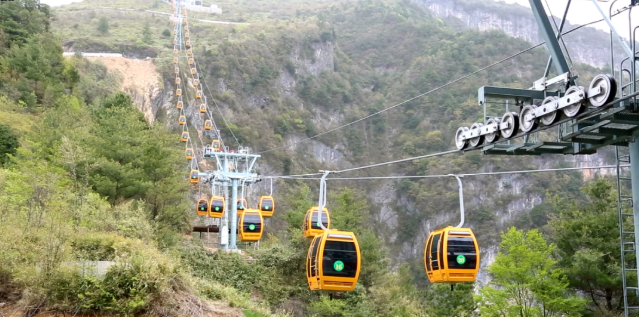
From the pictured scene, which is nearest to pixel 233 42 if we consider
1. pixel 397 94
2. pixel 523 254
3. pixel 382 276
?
pixel 397 94

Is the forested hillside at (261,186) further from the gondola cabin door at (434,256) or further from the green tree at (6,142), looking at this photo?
the gondola cabin door at (434,256)

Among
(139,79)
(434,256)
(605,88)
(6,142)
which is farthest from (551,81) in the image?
(139,79)

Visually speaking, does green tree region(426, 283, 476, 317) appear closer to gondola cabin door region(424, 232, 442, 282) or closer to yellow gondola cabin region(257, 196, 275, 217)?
yellow gondola cabin region(257, 196, 275, 217)

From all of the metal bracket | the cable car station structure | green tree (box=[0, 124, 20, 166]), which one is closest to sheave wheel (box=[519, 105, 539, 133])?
the cable car station structure

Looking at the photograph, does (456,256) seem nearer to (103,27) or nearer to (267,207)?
(267,207)

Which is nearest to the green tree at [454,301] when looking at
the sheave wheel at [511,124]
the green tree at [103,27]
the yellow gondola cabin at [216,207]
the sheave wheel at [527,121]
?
the yellow gondola cabin at [216,207]

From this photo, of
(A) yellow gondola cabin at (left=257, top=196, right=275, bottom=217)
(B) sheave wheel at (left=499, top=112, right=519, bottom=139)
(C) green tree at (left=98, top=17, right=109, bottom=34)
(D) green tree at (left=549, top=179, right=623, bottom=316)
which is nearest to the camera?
(B) sheave wheel at (left=499, top=112, right=519, bottom=139)
